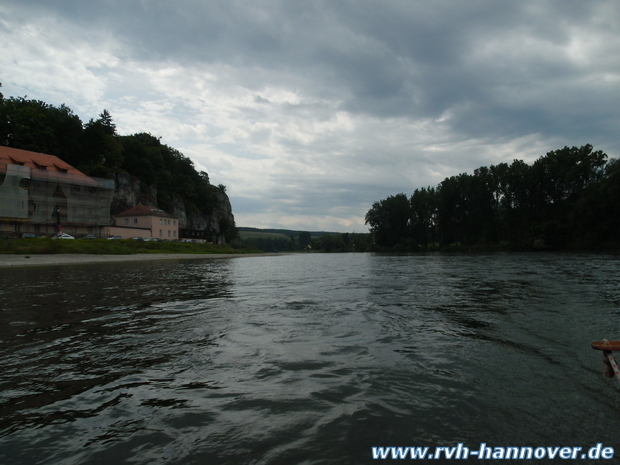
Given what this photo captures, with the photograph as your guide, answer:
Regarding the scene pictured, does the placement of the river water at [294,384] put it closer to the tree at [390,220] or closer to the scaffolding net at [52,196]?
the scaffolding net at [52,196]

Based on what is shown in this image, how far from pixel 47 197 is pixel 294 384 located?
8151cm

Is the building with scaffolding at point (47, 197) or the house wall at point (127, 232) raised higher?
the building with scaffolding at point (47, 197)

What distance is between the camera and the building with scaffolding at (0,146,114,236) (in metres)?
62.0

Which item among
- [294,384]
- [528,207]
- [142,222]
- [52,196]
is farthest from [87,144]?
[528,207]

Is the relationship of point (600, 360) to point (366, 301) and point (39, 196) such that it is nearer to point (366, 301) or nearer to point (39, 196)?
point (366, 301)

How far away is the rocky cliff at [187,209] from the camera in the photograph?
3524 inches

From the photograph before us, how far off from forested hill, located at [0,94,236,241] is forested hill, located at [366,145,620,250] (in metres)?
83.4

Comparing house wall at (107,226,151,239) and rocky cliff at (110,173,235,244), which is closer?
house wall at (107,226,151,239)

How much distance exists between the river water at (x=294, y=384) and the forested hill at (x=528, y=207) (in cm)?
8080

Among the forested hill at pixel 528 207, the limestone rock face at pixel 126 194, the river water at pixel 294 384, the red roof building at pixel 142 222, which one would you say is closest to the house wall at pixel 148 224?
the red roof building at pixel 142 222

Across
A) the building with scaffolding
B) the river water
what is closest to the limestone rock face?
the building with scaffolding

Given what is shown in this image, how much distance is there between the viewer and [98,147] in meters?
88.9

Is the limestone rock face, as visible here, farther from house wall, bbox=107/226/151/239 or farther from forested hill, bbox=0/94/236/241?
house wall, bbox=107/226/151/239

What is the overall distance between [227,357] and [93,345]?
3.14 metres
